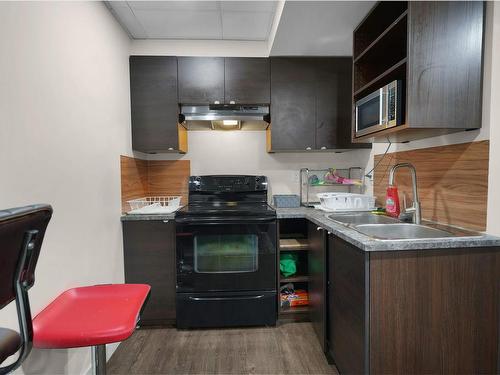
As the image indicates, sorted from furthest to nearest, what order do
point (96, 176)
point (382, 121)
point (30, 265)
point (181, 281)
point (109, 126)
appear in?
1. point (181, 281)
2. point (109, 126)
3. point (96, 176)
4. point (382, 121)
5. point (30, 265)

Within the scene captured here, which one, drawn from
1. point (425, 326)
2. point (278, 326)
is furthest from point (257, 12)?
point (278, 326)

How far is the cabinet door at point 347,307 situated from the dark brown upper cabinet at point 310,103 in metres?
1.07

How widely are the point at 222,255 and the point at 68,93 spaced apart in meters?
1.41

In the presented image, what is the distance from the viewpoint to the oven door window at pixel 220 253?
2033 mm

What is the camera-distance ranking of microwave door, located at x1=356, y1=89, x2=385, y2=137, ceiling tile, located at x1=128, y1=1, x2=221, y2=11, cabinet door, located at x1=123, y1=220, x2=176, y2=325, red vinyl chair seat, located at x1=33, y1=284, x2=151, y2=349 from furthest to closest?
cabinet door, located at x1=123, y1=220, x2=176, y2=325, ceiling tile, located at x1=128, y1=1, x2=221, y2=11, microwave door, located at x1=356, y1=89, x2=385, y2=137, red vinyl chair seat, located at x1=33, y1=284, x2=151, y2=349

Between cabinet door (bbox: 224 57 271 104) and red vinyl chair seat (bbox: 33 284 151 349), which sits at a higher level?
cabinet door (bbox: 224 57 271 104)

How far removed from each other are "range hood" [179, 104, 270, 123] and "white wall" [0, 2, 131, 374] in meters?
0.54

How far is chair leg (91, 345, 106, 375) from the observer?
1.09m

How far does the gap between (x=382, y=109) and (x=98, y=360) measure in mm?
1813

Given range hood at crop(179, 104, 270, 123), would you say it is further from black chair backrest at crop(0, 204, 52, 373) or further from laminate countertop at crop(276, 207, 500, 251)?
black chair backrest at crop(0, 204, 52, 373)

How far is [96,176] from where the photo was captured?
165 centimetres

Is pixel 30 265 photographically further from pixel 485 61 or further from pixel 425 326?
pixel 485 61

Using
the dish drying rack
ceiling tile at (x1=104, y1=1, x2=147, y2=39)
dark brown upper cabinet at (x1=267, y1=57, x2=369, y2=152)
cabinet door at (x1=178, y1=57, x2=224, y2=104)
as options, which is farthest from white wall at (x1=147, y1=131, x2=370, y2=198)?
ceiling tile at (x1=104, y1=1, x2=147, y2=39)

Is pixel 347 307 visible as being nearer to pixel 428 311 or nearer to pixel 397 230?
pixel 428 311
